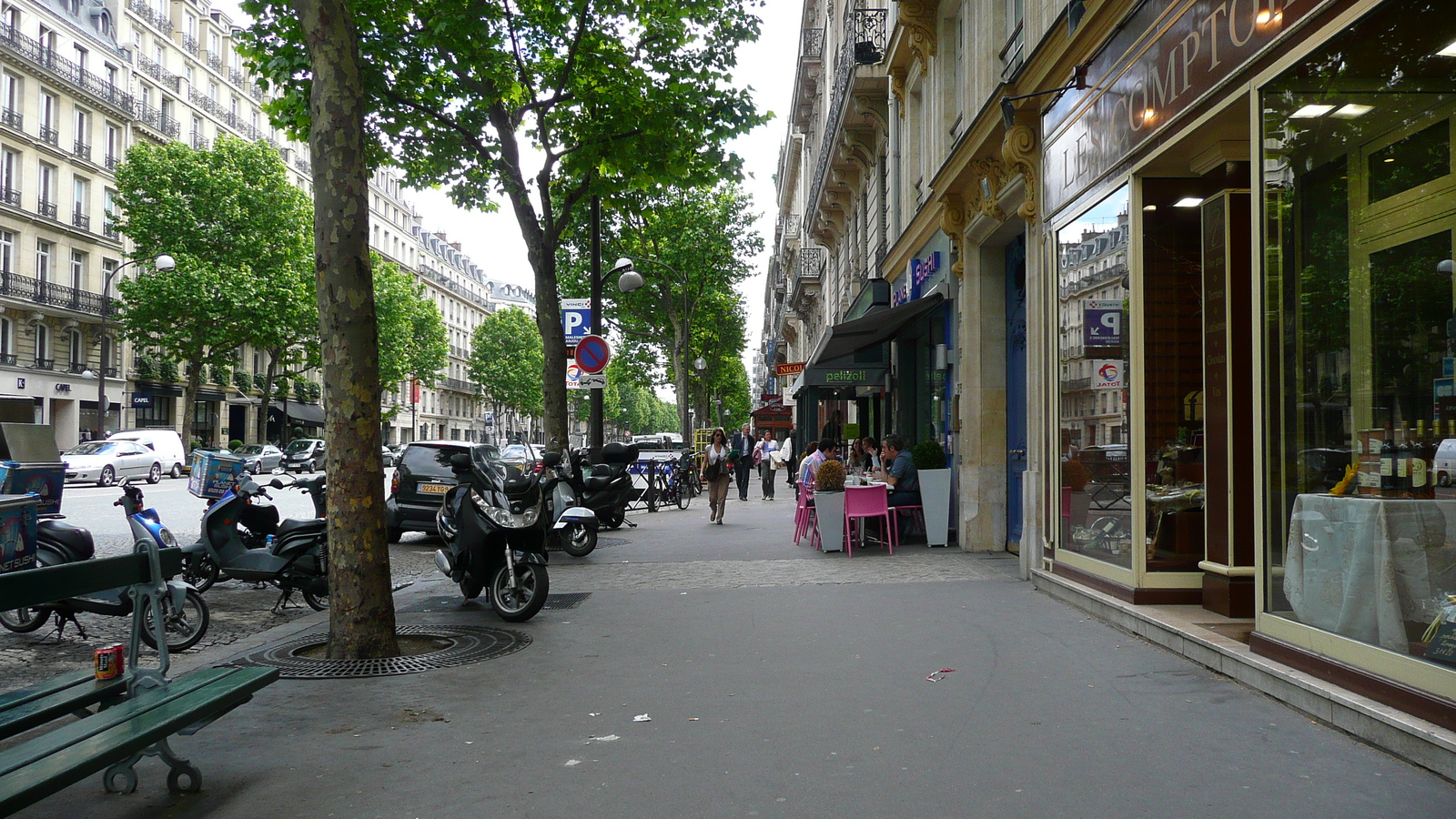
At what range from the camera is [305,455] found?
141 ft

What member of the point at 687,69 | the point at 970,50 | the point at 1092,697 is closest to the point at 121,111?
the point at 687,69

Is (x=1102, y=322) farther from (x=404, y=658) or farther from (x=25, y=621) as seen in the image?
(x=25, y=621)

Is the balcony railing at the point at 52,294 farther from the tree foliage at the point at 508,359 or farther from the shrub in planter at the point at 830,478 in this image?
the tree foliage at the point at 508,359

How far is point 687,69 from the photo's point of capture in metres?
15.0

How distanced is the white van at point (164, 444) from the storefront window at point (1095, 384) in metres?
30.7

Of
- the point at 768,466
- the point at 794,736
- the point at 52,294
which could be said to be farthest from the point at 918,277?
the point at 52,294

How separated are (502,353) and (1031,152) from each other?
8899 cm

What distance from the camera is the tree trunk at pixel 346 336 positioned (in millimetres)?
6430

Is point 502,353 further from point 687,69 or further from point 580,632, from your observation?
point 580,632

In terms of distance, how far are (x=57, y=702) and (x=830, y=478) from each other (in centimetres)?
944

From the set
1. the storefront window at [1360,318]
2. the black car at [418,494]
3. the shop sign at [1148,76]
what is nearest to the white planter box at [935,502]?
the shop sign at [1148,76]

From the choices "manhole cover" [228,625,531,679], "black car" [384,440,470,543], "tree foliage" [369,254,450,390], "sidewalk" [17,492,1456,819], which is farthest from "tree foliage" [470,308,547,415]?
"sidewalk" [17,492,1456,819]

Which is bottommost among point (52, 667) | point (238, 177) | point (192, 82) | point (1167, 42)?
point (52, 667)

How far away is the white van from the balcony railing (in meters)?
9.15
